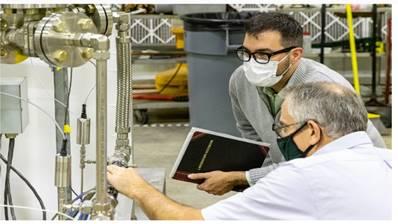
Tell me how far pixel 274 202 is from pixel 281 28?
923 mm

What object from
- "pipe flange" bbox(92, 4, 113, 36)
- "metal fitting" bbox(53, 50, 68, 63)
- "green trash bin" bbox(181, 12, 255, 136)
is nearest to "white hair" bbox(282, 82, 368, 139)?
"pipe flange" bbox(92, 4, 113, 36)

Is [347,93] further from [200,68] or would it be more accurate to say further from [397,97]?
[200,68]

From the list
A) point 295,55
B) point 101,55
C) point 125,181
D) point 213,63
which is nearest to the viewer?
point 101,55

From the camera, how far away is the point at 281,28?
7.11 feet

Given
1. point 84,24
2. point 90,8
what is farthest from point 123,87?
point 84,24

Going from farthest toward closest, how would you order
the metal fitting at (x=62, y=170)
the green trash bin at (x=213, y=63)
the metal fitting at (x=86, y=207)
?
1. the green trash bin at (x=213, y=63)
2. the metal fitting at (x=62, y=170)
3. the metal fitting at (x=86, y=207)

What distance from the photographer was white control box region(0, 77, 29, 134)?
1.99m

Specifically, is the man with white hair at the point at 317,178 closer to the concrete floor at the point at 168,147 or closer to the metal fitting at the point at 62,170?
the metal fitting at the point at 62,170

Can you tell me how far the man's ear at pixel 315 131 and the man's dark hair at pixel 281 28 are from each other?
703mm

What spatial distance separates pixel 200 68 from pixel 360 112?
253 cm

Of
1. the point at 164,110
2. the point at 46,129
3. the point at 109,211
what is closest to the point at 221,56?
the point at 164,110

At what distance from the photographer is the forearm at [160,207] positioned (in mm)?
1470

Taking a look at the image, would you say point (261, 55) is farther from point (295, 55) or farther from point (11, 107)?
point (11, 107)

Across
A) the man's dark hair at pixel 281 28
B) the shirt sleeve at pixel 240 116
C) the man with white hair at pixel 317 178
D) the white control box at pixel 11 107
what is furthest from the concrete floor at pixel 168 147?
the man with white hair at pixel 317 178
